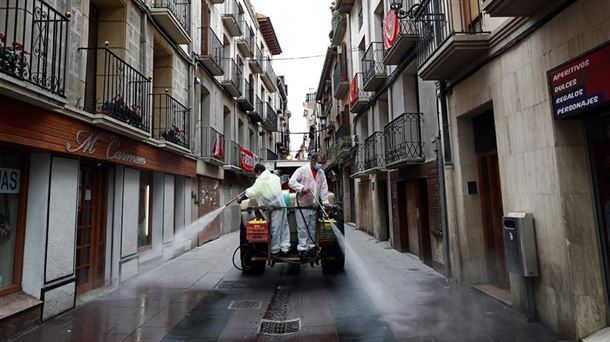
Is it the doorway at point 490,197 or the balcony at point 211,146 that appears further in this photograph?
the balcony at point 211,146

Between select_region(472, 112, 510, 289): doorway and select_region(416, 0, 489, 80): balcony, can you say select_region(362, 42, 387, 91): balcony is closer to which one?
select_region(416, 0, 489, 80): balcony

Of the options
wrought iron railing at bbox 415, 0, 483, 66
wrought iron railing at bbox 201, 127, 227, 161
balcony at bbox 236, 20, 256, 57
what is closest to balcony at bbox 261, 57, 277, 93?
balcony at bbox 236, 20, 256, 57

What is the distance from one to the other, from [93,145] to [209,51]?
8.15 meters

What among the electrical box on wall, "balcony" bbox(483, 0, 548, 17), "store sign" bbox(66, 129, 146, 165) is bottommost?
the electrical box on wall

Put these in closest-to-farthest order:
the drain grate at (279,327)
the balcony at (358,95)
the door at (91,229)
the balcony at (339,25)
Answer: the drain grate at (279,327) → the door at (91,229) → the balcony at (358,95) → the balcony at (339,25)

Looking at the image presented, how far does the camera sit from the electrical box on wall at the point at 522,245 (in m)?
4.63

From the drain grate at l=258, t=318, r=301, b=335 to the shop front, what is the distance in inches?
115

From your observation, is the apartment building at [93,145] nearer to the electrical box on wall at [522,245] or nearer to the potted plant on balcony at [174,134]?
the potted plant on balcony at [174,134]

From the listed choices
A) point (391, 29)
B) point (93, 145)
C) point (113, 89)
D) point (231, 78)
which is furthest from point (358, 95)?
point (93, 145)

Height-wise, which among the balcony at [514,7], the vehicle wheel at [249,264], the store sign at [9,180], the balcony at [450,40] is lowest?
the vehicle wheel at [249,264]

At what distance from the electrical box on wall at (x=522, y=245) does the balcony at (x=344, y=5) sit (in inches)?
572

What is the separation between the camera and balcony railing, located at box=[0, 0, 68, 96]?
416 cm

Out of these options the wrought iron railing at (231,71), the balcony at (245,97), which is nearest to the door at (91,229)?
the wrought iron railing at (231,71)

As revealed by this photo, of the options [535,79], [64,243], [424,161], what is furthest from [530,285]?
[64,243]
